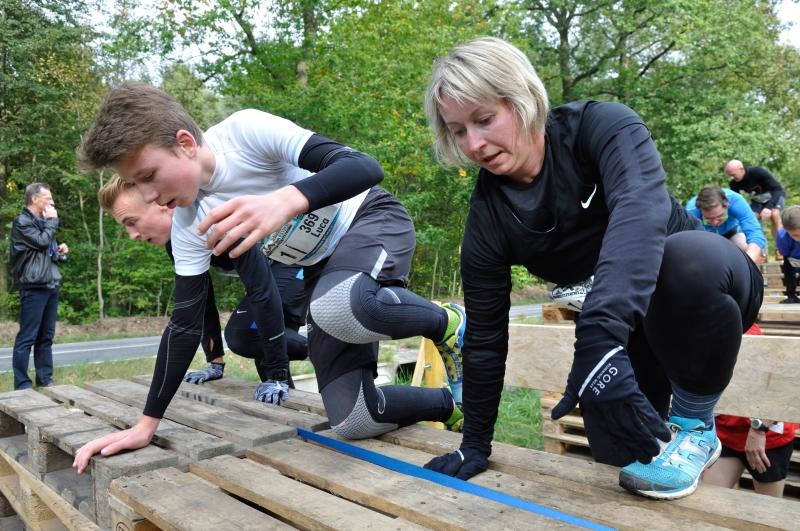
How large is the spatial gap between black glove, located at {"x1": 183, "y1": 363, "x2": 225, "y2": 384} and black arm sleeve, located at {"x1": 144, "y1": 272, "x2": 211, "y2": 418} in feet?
4.20

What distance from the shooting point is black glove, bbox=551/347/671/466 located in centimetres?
124

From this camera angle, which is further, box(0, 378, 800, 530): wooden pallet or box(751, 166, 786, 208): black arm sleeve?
box(751, 166, 786, 208): black arm sleeve

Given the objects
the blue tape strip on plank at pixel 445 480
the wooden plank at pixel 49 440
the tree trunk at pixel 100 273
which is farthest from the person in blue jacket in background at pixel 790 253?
the tree trunk at pixel 100 273

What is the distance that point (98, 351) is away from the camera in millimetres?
9617

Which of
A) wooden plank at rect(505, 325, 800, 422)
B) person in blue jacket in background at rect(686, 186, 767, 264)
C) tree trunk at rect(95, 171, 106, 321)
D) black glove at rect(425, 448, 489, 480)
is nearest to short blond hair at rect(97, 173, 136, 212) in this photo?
black glove at rect(425, 448, 489, 480)

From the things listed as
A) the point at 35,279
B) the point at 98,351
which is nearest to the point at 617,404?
the point at 35,279

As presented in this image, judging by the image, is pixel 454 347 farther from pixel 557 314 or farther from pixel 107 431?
pixel 557 314

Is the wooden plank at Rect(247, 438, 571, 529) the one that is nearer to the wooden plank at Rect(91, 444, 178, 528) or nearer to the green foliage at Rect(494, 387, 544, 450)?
the wooden plank at Rect(91, 444, 178, 528)

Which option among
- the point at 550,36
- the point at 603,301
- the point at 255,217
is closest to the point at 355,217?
the point at 255,217

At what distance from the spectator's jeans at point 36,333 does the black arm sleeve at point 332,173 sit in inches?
179

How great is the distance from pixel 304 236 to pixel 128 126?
0.82 metres

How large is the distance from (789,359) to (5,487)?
12.1 feet

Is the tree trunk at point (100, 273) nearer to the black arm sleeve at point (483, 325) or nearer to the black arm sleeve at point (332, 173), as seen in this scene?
the black arm sleeve at point (332, 173)

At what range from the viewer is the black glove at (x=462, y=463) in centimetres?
180
